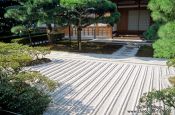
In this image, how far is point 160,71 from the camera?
9867 millimetres

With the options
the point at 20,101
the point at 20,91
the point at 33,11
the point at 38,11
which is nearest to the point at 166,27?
the point at 20,91

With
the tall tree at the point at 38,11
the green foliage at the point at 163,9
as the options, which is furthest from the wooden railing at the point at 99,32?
the green foliage at the point at 163,9

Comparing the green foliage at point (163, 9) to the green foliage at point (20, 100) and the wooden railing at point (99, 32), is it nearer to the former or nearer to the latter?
the green foliage at point (20, 100)

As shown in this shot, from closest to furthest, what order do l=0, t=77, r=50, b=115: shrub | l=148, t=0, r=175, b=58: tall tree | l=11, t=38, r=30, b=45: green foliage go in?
1. l=0, t=77, r=50, b=115: shrub
2. l=148, t=0, r=175, b=58: tall tree
3. l=11, t=38, r=30, b=45: green foliage

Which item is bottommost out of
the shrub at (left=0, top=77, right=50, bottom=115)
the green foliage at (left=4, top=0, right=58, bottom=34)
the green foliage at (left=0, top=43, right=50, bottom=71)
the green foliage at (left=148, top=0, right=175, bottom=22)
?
the shrub at (left=0, top=77, right=50, bottom=115)

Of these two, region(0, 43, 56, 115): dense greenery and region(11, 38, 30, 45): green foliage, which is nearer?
region(0, 43, 56, 115): dense greenery

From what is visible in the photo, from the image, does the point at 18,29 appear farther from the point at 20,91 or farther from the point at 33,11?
the point at 20,91

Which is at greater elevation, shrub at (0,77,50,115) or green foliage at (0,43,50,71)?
green foliage at (0,43,50,71)

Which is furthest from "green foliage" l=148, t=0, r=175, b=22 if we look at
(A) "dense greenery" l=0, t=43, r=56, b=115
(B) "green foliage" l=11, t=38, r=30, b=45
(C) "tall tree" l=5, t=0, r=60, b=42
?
(B) "green foliage" l=11, t=38, r=30, b=45

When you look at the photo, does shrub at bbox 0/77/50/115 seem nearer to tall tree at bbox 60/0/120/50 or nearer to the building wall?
tall tree at bbox 60/0/120/50

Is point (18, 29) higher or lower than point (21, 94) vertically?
higher

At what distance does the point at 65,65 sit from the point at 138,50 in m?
5.84

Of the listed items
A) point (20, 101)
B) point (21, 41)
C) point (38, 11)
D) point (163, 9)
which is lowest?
point (20, 101)

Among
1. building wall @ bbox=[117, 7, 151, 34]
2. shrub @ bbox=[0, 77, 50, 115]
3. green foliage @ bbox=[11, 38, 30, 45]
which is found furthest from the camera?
building wall @ bbox=[117, 7, 151, 34]
